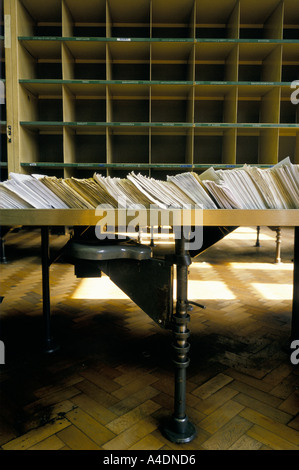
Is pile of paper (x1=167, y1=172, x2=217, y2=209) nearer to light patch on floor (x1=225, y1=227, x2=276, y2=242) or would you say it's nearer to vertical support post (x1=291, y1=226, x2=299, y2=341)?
vertical support post (x1=291, y1=226, x2=299, y2=341)

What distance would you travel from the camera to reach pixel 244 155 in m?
4.28

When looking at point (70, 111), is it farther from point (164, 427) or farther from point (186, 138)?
point (164, 427)

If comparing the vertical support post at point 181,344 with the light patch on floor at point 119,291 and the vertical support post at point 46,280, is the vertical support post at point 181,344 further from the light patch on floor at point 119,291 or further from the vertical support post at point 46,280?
the light patch on floor at point 119,291

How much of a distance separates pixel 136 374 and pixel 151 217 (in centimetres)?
74

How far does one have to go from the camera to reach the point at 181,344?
85 cm

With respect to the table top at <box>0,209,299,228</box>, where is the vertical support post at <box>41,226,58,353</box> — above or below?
below

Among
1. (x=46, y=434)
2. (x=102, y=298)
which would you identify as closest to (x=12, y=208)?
(x=46, y=434)

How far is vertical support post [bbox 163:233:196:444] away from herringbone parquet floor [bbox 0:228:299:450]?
31mm

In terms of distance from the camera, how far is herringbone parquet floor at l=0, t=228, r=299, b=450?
0.89 meters

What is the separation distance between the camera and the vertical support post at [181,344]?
85 cm

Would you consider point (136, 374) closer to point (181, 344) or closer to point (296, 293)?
point (181, 344)

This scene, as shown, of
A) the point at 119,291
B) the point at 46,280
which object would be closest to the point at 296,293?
the point at 46,280

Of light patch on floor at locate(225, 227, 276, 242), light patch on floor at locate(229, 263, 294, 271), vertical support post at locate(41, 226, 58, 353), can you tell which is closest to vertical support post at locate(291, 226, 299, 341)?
vertical support post at locate(41, 226, 58, 353)

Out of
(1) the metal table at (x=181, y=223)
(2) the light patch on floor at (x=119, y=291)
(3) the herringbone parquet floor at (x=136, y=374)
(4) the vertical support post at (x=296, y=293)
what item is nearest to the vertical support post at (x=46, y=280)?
(3) the herringbone parquet floor at (x=136, y=374)
